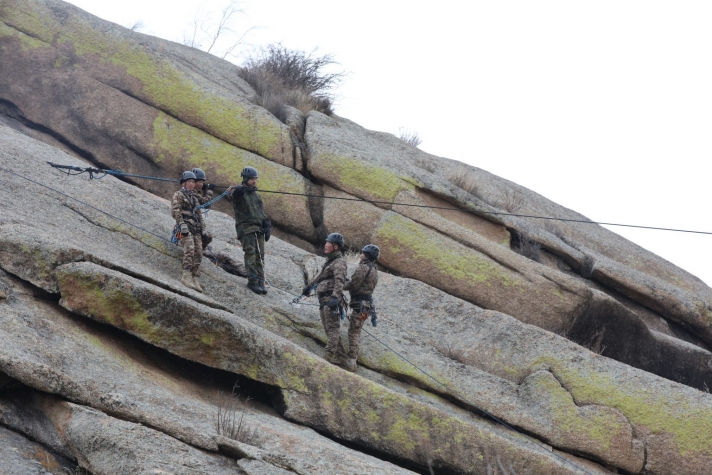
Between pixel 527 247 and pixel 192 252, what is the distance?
8925 mm

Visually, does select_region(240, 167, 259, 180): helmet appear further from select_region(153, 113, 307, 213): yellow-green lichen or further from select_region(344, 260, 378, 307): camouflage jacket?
select_region(153, 113, 307, 213): yellow-green lichen

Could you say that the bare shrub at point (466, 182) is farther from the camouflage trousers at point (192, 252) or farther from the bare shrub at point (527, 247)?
the camouflage trousers at point (192, 252)

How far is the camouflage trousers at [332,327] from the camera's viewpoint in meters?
11.3

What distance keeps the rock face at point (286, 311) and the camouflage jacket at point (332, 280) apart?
1.99 ft

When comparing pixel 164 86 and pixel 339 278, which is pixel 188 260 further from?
pixel 164 86

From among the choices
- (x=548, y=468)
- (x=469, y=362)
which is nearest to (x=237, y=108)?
(x=469, y=362)

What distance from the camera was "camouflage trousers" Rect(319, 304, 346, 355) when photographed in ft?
37.2

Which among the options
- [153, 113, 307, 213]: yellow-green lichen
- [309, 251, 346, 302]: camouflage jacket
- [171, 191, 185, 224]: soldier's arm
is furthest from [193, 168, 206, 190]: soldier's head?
[153, 113, 307, 213]: yellow-green lichen

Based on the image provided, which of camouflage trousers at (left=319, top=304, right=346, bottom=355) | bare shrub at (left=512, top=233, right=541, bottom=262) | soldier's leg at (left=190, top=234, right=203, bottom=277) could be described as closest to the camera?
soldier's leg at (left=190, top=234, right=203, bottom=277)

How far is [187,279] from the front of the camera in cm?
1097

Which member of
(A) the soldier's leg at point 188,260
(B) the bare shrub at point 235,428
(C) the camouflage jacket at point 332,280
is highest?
(C) the camouflage jacket at point 332,280

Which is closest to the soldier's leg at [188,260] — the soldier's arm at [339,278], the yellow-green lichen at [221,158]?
the soldier's arm at [339,278]

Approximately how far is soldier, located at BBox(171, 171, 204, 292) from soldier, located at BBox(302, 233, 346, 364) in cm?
191

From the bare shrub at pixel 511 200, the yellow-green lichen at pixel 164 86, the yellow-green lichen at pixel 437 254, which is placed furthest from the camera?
the bare shrub at pixel 511 200
